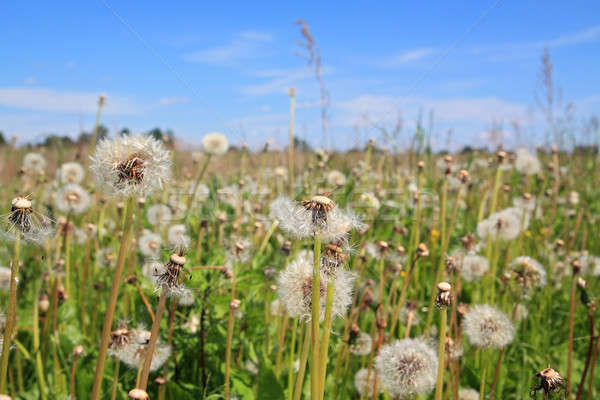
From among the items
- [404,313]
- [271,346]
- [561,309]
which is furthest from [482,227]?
[271,346]

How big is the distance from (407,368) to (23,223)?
100 cm

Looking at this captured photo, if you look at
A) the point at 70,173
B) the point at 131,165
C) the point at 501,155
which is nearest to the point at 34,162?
the point at 70,173

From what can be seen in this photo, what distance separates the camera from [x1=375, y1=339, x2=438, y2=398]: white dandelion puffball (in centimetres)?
132

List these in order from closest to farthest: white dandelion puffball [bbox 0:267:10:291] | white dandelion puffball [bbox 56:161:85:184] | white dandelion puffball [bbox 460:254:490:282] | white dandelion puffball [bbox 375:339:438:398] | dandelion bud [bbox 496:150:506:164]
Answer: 1. white dandelion puffball [bbox 375:339:438:398]
2. white dandelion puffball [bbox 0:267:10:291]
3. dandelion bud [bbox 496:150:506:164]
4. white dandelion puffball [bbox 460:254:490:282]
5. white dandelion puffball [bbox 56:161:85:184]

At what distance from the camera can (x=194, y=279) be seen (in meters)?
1.69

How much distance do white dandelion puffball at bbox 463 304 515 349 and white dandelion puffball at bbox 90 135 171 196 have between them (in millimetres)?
1177

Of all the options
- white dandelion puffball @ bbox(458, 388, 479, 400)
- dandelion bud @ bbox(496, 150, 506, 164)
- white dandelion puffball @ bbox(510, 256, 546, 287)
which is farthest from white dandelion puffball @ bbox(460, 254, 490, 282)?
white dandelion puffball @ bbox(458, 388, 479, 400)

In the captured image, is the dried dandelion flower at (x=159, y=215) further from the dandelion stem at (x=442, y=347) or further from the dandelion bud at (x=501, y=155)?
the dandelion stem at (x=442, y=347)

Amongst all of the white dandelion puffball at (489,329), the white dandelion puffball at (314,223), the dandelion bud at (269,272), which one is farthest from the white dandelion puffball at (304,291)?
the white dandelion puffball at (489,329)

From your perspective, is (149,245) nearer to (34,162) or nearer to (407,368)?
(407,368)

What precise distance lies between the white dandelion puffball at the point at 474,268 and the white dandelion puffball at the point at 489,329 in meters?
0.77

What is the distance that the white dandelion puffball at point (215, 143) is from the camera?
12.8 feet

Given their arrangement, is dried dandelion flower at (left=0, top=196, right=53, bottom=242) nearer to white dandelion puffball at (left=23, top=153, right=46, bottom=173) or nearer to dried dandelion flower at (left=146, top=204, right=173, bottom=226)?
dried dandelion flower at (left=146, top=204, right=173, bottom=226)

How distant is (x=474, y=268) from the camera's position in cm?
244
